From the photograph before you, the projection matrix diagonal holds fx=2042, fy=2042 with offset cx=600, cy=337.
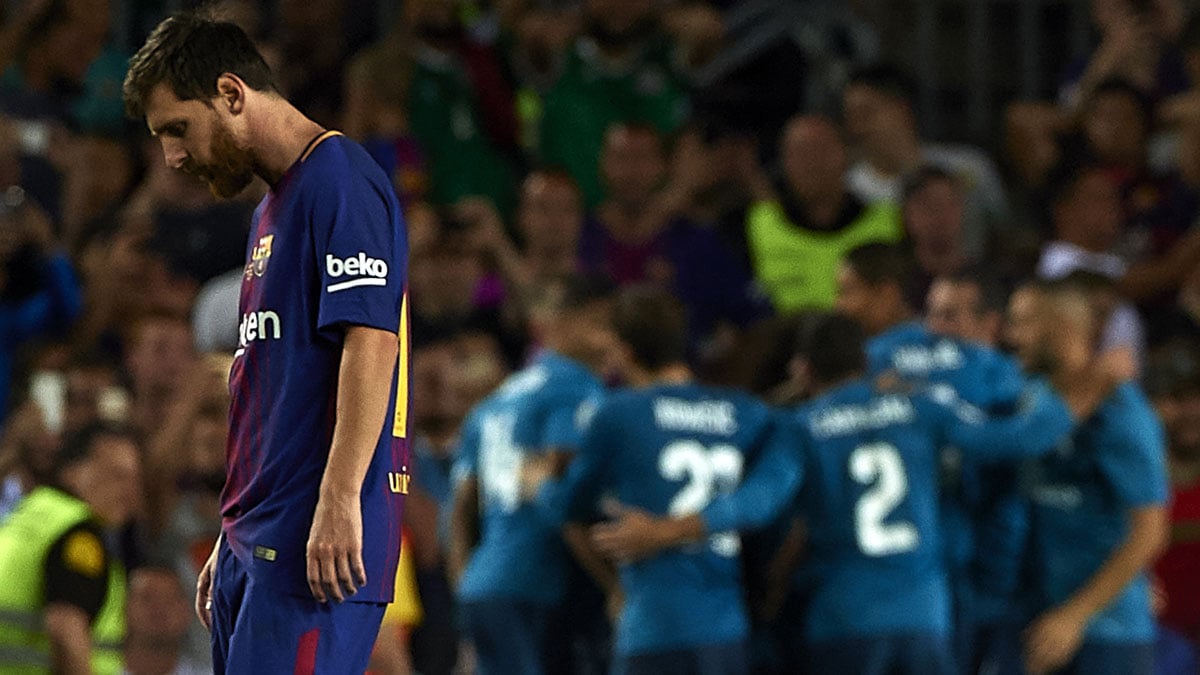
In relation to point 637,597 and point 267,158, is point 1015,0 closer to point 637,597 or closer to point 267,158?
point 637,597

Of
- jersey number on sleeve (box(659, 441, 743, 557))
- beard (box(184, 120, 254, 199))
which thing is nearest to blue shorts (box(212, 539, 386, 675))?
beard (box(184, 120, 254, 199))

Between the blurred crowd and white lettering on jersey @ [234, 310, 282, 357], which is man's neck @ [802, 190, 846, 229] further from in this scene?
white lettering on jersey @ [234, 310, 282, 357]

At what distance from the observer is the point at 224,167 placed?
15.0ft

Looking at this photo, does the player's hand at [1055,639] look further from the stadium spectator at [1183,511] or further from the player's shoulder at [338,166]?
the player's shoulder at [338,166]

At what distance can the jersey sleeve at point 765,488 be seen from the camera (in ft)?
26.8

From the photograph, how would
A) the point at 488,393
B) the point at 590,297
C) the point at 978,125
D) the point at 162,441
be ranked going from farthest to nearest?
the point at 978,125 < the point at 488,393 < the point at 162,441 < the point at 590,297

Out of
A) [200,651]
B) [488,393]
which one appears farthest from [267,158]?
[488,393]

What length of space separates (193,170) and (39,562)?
4.00m

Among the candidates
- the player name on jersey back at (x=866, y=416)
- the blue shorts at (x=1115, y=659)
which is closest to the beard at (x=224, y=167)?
the player name on jersey back at (x=866, y=416)

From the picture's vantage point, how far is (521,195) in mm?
12125

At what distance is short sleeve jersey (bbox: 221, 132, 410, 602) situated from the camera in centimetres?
446

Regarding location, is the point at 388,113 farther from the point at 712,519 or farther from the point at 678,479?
the point at 712,519

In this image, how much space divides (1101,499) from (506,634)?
2.64 metres

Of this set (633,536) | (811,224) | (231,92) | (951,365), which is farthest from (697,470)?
(231,92)
